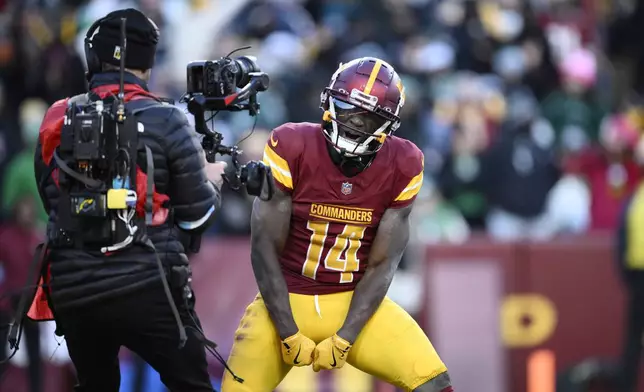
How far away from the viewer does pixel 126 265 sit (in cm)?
677

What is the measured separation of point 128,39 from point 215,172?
77cm

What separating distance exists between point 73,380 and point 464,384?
3.10 metres

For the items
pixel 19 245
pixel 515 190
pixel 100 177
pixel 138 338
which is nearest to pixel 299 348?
pixel 138 338

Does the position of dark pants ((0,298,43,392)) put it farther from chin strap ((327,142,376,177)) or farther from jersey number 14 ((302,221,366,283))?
chin strap ((327,142,376,177))

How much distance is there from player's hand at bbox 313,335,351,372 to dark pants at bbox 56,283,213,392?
0.58 meters

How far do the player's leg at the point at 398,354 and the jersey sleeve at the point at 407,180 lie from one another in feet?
1.75

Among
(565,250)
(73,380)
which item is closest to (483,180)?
(565,250)

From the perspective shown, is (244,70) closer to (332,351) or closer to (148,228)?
(148,228)

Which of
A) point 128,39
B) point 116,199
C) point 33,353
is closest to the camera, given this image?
point 116,199

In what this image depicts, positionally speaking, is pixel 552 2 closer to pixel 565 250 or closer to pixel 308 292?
pixel 565 250

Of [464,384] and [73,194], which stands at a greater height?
[73,194]

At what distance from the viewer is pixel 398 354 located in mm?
7262

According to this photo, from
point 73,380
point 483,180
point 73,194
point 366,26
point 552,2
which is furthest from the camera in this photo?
point 552,2

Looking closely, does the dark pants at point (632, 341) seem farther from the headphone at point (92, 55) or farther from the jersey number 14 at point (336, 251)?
the headphone at point (92, 55)
